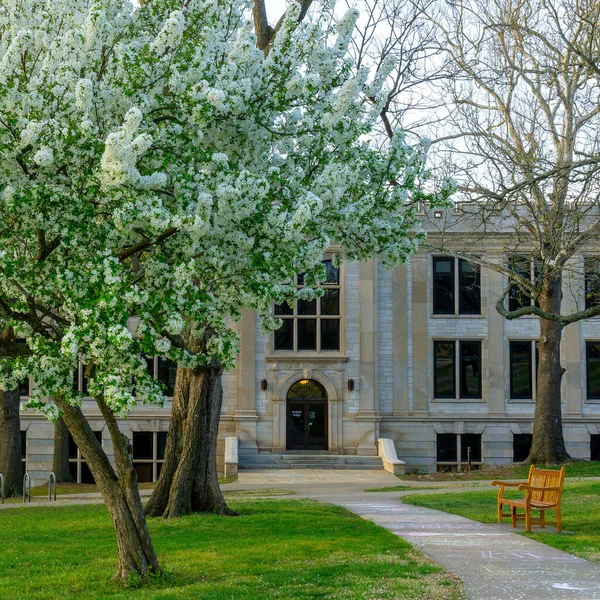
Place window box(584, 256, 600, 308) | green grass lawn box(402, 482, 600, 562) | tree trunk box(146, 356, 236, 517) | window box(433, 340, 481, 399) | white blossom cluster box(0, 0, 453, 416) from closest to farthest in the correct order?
1. white blossom cluster box(0, 0, 453, 416)
2. green grass lawn box(402, 482, 600, 562)
3. tree trunk box(146, 356, 236, 517)
4. window box(584, 256, 600, 308)
5. window box(433, 340, 481, 399)

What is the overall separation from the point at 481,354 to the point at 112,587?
90.8ft

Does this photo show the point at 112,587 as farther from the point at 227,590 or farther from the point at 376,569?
the point at 376,569

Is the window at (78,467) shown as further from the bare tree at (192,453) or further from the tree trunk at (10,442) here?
the bare tree at (192,453)

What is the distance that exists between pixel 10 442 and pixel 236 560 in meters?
15.2

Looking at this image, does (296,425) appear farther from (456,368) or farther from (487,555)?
(487,555)

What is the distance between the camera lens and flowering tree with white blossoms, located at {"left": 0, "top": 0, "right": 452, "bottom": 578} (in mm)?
9633

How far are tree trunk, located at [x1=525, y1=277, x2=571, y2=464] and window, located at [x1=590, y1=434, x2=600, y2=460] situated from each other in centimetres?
513

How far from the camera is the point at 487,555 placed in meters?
12.6

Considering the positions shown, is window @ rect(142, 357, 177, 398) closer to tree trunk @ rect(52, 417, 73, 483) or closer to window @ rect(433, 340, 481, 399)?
tree trunk @ rect(52, 417, 73, 483)

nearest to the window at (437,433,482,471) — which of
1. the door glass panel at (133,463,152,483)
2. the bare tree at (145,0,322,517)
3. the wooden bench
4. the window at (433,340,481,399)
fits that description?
the window at (433,340,481,399)

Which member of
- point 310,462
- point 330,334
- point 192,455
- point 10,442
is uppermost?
point 330,334

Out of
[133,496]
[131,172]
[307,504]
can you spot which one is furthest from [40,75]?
[307,504]

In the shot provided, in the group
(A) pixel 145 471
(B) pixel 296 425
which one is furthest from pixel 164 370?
(B) pixel 296 425

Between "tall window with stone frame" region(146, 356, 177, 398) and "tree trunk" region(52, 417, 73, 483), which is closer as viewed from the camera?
"tree trunk" region(52, 417, 73, 483)
